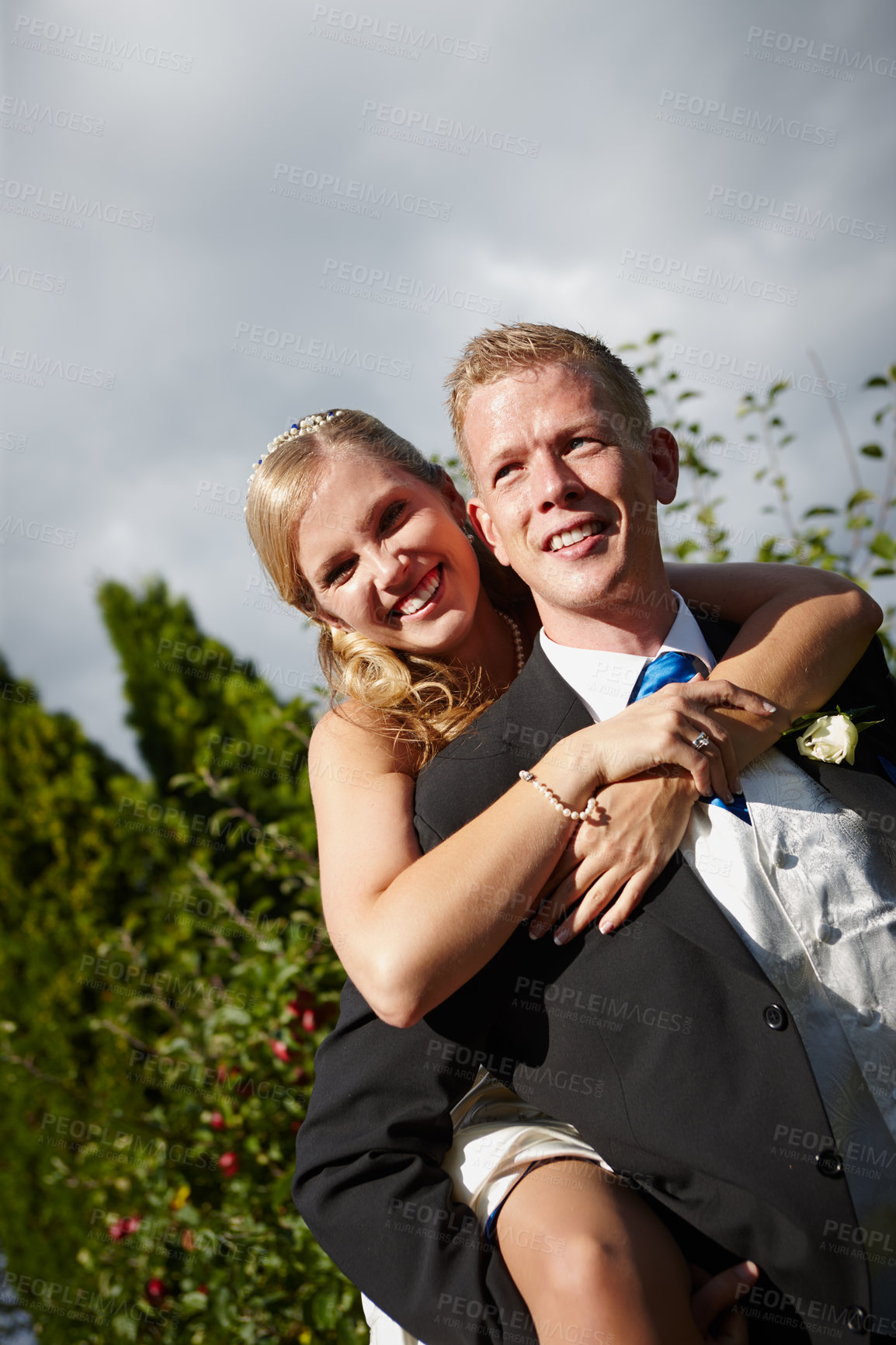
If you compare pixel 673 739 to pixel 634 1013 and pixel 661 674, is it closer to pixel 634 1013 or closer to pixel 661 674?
pixel 661 674

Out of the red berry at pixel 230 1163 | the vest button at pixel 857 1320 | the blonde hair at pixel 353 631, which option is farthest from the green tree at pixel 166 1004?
the vest button at pixel 857 1320

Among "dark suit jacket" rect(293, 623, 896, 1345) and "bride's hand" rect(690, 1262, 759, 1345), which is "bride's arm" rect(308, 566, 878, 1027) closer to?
"dark suit jacket" rect(293, 623, 896, 1345)

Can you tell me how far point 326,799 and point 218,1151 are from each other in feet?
6.66

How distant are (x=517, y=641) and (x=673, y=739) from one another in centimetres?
108

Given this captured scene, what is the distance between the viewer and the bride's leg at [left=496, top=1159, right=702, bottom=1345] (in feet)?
4.74

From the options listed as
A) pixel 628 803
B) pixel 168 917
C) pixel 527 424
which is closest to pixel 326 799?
pixel 628 803

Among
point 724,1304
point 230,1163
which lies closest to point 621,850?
point 724,1304

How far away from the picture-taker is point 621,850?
5.76 feet

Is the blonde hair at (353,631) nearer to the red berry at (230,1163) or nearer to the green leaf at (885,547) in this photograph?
the green leaf at (885,547)

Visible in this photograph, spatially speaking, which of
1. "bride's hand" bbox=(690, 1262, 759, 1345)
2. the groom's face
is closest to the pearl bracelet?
the groom's face

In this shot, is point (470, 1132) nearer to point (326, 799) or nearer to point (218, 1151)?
point (326, 799)

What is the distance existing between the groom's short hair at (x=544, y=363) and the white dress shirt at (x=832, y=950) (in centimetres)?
94

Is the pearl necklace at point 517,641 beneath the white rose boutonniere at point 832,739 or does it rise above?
above

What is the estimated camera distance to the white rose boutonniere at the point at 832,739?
1.84m
